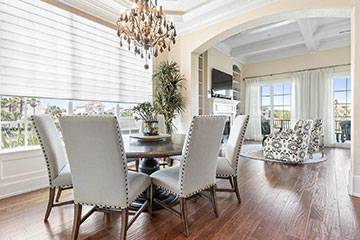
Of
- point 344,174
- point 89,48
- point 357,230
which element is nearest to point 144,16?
point 89,48

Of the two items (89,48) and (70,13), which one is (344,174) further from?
(70,13)

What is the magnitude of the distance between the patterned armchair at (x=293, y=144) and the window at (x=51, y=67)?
3.39 m

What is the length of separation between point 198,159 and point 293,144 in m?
3.11

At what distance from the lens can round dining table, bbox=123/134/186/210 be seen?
1.46m

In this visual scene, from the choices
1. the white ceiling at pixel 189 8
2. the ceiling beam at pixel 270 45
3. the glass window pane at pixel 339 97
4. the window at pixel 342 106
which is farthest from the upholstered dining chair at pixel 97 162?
the glass window pane at pixel 339 97

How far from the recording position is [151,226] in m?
1.62

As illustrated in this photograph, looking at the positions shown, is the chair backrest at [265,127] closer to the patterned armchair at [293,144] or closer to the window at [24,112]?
A: the patterned armchair at [293,144]

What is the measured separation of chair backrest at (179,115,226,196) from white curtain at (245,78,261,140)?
5853 millimetres

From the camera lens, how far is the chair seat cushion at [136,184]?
4.49ft

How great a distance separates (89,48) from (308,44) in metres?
5.94

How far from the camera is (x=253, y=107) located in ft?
22.9

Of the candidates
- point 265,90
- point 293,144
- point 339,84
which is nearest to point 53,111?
point 293,144

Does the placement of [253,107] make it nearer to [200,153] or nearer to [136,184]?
[200,153]

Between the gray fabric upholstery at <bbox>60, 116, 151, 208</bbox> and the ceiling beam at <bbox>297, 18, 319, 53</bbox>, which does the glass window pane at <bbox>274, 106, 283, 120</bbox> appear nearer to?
the ceiling beam at <bbox>297, 18, 319, 53</bbox>
